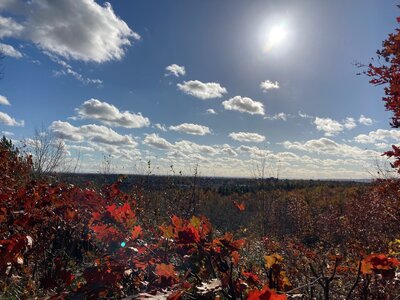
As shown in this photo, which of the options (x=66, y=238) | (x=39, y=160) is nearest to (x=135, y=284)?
(x=66, y=238)

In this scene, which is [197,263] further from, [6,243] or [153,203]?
[153,203]

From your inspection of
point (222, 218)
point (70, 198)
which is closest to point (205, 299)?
point (70, 198)

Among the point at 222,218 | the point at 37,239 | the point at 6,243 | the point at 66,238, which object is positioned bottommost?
the point at 222,218

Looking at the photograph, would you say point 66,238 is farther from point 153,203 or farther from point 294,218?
point 294,218

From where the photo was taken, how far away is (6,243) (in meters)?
2.21

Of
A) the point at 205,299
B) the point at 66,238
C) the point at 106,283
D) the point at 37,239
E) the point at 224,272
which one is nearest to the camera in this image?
the point at 205,299

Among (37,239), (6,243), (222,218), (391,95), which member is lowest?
(222,218)

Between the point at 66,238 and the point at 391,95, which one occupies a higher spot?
the point at 391,95

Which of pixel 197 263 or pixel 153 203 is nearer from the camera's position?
pixel 197 263

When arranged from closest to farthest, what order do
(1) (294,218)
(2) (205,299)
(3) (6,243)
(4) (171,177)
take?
(2) (205,299) < (3) (6,243) < (4) (171,177) < (1) (294,218)

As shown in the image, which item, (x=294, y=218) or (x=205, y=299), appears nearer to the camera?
(x=205, y=299)

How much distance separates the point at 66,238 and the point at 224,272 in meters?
6.22

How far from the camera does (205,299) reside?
5.29 ft

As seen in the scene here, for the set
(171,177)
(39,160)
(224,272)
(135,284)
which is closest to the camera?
(224,272)
